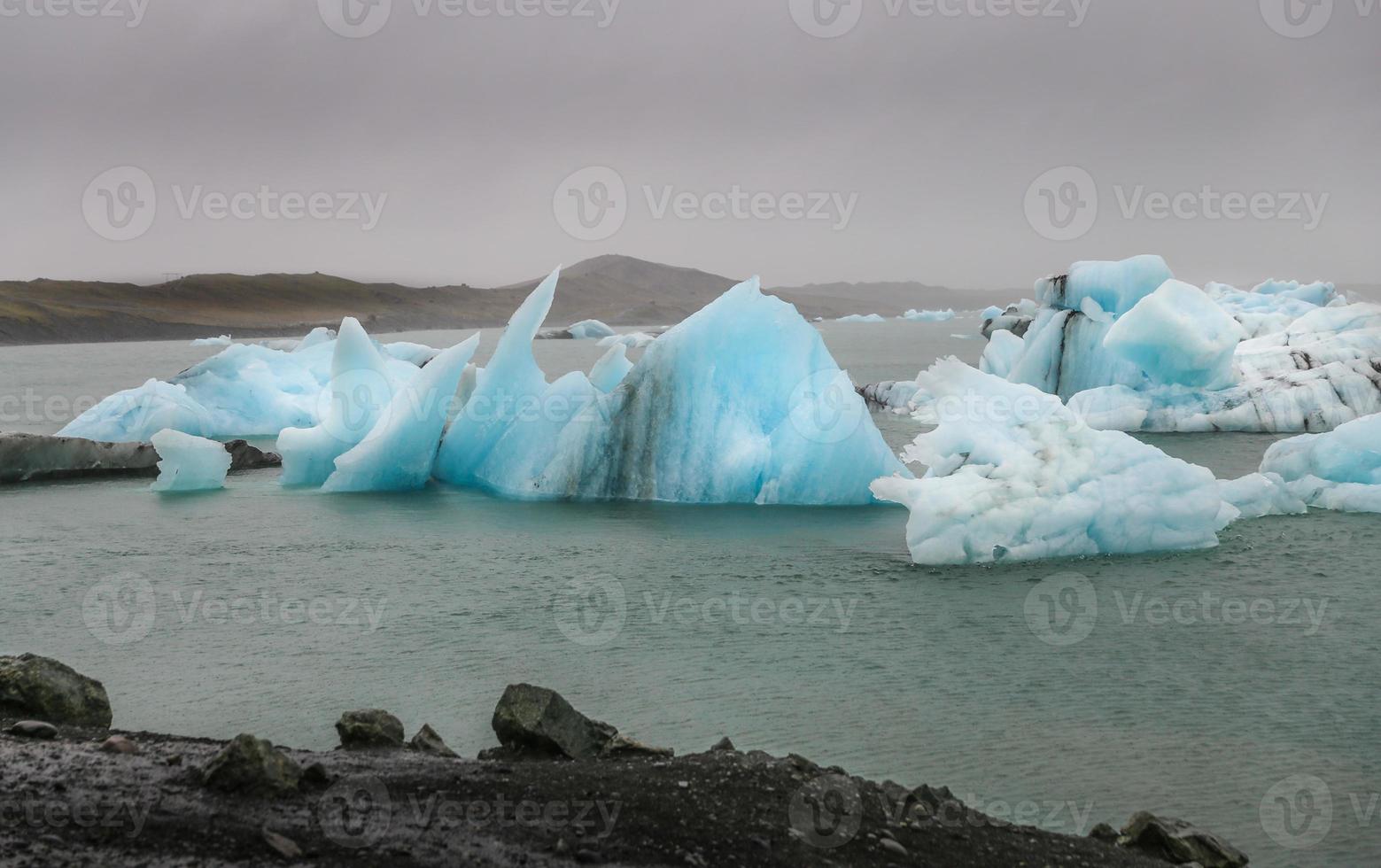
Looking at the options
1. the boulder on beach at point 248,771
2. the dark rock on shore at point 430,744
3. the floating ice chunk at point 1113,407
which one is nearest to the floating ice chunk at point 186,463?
the dark rock on shore at point 430,744

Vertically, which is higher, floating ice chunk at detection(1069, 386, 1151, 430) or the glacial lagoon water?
floating ice chunk at detection(1069, 386, 1151, 430)

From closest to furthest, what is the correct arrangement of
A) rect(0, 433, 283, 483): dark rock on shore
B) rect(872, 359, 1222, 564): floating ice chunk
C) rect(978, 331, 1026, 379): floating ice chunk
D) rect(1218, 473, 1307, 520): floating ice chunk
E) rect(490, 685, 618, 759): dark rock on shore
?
rect(490, 685, 618, 759): dark rock on shore < rect(872, 359, 1222, 564): floating ice chunk < rect(1218, 473, 1307, 520): floating ice chunk < rect(0, 433, 283, 483): dark rock on shore < rect(978, 331, 1026, 379): floating ice chunk

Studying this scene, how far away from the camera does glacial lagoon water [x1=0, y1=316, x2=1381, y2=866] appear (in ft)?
23.5

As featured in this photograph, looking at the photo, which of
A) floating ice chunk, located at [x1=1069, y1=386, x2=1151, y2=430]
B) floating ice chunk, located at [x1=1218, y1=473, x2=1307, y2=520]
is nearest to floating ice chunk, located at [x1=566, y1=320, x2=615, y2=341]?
floating ice chunk, located at [x1=1069, y1=386, x2=1151, y2=430]

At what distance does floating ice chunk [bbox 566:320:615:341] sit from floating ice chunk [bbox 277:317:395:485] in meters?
60.0

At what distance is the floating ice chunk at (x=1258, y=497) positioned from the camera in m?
14.6

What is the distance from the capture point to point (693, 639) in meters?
9.89

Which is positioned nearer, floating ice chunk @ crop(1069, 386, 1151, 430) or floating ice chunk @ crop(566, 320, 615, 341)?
floating ice chunk @ crop(1069, 386, 1151, 430)

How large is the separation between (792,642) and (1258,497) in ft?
25.0

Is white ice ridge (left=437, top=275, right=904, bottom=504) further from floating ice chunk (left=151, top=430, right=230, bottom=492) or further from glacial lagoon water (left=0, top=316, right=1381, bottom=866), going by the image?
floating ice chunk (left=151, top=430, right=230, bottom=492)

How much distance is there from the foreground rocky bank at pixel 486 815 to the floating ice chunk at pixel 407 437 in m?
11.0

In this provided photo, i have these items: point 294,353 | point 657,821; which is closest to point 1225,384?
point 294,353

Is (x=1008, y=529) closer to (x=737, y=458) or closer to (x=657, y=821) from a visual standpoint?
(x=737, y=458)

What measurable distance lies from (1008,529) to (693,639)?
4.03 m
